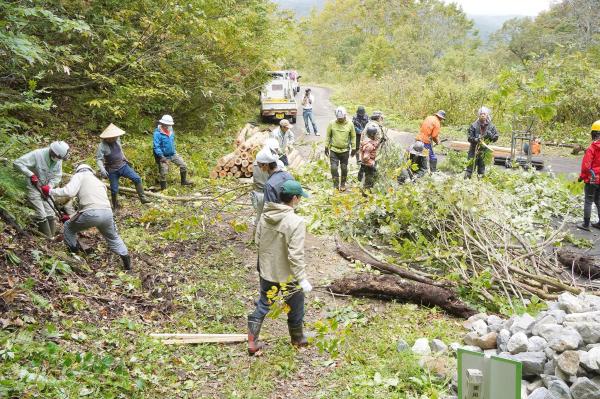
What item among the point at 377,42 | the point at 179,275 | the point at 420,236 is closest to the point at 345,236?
the point at 420,236

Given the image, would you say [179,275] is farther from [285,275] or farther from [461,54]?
[461,54]

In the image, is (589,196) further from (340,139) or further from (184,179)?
(184,179)

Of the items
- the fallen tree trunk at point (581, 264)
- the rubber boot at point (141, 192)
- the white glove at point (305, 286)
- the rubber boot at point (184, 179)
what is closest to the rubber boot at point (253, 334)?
the white glove at point (305, 286)

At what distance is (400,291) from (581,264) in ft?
10.1

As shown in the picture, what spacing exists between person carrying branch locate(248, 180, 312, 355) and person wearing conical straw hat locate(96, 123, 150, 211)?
501 cm

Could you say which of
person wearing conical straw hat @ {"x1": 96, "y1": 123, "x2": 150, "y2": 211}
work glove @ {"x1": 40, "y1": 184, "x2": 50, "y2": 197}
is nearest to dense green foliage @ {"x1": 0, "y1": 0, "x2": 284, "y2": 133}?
person wearing conical straw hat @ {"x1": 96, "y1": 123, "x2": 150, "y2": 211}

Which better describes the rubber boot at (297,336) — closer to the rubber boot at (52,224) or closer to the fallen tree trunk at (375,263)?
the fallen tree trunk at (375,263)

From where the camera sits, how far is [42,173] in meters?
7.12

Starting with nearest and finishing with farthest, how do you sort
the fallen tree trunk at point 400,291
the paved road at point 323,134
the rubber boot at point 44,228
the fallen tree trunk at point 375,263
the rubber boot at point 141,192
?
the fallen tree trunk at point 400,291, the fallen tree trunk at point 375,263, the rubber boot at point 44,228, the rubber boot at point 141,192, the paved road at point 323,134

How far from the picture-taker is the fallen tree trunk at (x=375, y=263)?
658 cm

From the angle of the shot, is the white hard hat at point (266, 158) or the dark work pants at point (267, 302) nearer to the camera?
the dark work pants at point (267, 302)

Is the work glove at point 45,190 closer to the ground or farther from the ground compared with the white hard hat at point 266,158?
closer to the ground

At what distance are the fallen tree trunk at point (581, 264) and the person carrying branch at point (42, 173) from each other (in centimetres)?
775

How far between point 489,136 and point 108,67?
9122 mm
